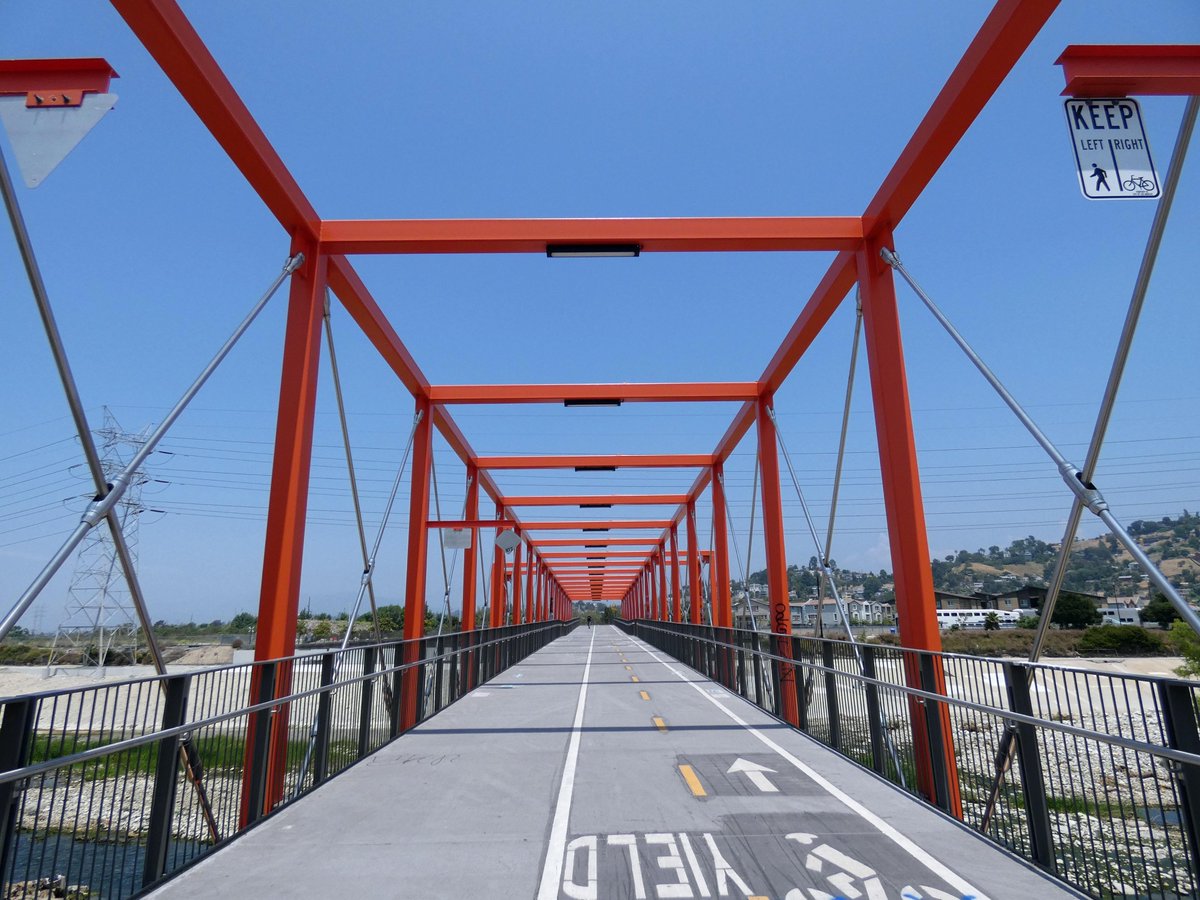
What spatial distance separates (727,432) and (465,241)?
12.8 m

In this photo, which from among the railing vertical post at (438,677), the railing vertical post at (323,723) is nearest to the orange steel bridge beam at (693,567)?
the railing vertical post at (438,677)

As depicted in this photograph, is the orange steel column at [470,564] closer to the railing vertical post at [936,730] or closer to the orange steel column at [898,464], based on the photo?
the orange steel column at [898,464]

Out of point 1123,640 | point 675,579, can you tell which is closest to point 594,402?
point 675,579

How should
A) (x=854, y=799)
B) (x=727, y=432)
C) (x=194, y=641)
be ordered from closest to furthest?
(x=854, y=799), (x=727, y=432), (x=194, y=641)

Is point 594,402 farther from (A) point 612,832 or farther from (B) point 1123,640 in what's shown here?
(B) point 1123,640

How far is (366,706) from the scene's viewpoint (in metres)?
8.27

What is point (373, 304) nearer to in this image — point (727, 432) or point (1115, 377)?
point (1115, 377)

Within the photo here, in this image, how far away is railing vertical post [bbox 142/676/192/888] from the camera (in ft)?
14.0

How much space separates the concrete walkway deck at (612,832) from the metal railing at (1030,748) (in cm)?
29

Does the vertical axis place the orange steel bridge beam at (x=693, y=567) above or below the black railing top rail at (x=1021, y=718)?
above

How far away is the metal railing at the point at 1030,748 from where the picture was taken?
369 cm

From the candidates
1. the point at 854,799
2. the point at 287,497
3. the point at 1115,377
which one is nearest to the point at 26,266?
the point at 287,497

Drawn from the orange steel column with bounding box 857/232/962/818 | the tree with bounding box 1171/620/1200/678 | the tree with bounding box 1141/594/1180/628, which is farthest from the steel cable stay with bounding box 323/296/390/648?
the tree with bounding box 1171/620/1200/678

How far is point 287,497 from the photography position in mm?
8336
